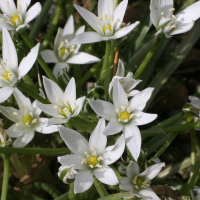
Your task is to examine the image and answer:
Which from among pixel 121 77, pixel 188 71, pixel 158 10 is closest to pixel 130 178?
pixel 121 77

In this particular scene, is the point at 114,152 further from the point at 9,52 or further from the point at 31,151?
the point at 9,52

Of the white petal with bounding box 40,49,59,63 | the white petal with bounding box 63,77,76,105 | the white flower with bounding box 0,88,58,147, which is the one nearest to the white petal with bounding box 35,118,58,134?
the white flower with bounding box 0,88,58,147

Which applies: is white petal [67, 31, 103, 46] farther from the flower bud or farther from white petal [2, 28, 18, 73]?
the flower bud

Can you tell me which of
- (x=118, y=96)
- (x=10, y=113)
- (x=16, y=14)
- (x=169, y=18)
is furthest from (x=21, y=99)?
(x=169, y=18)

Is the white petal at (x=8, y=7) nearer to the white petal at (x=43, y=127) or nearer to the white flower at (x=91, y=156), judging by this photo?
the white petal at (x=43, y=127)

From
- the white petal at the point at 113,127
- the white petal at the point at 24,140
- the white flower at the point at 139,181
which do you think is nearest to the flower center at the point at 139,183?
the white flower at the point at 139,181

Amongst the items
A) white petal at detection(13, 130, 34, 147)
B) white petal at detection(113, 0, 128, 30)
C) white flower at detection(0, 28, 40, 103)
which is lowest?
white petal at detection(13, 130, 34, 147)
